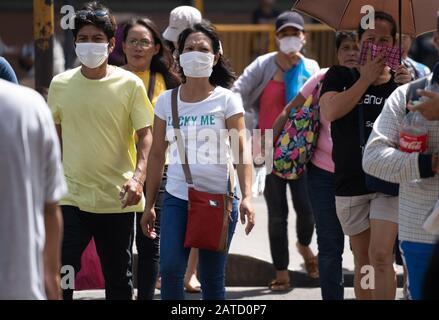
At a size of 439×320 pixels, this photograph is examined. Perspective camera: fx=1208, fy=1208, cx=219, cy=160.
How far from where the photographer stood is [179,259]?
19.6ft

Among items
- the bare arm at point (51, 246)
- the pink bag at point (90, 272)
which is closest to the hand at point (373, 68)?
the pink bag at point (90, 272)

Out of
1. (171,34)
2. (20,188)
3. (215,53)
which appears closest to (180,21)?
(171,34)

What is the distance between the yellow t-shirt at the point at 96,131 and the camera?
20.8 feet

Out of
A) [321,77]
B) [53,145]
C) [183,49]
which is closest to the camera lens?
[53,145]

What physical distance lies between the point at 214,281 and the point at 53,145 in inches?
86.0

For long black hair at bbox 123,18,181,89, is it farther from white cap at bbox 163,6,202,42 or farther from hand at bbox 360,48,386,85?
hand at bbox 360,48,386,85

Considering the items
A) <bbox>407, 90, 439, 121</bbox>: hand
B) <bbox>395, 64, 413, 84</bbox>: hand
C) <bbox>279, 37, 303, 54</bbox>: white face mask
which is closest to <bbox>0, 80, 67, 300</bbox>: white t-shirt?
<bbox>407, 90, 439, 121</bbox>: hand

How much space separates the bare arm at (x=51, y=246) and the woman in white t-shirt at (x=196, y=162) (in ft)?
6.00

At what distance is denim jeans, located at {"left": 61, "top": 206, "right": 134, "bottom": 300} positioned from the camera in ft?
20.8

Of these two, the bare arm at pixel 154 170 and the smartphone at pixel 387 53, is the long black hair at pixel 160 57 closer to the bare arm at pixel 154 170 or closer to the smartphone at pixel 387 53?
the bare arm at pixel 154 170

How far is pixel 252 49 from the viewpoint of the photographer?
17016mm

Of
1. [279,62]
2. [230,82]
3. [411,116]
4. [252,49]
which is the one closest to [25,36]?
[252,49]

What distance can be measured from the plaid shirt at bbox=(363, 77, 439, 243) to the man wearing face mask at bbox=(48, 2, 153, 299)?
145 centimetres
